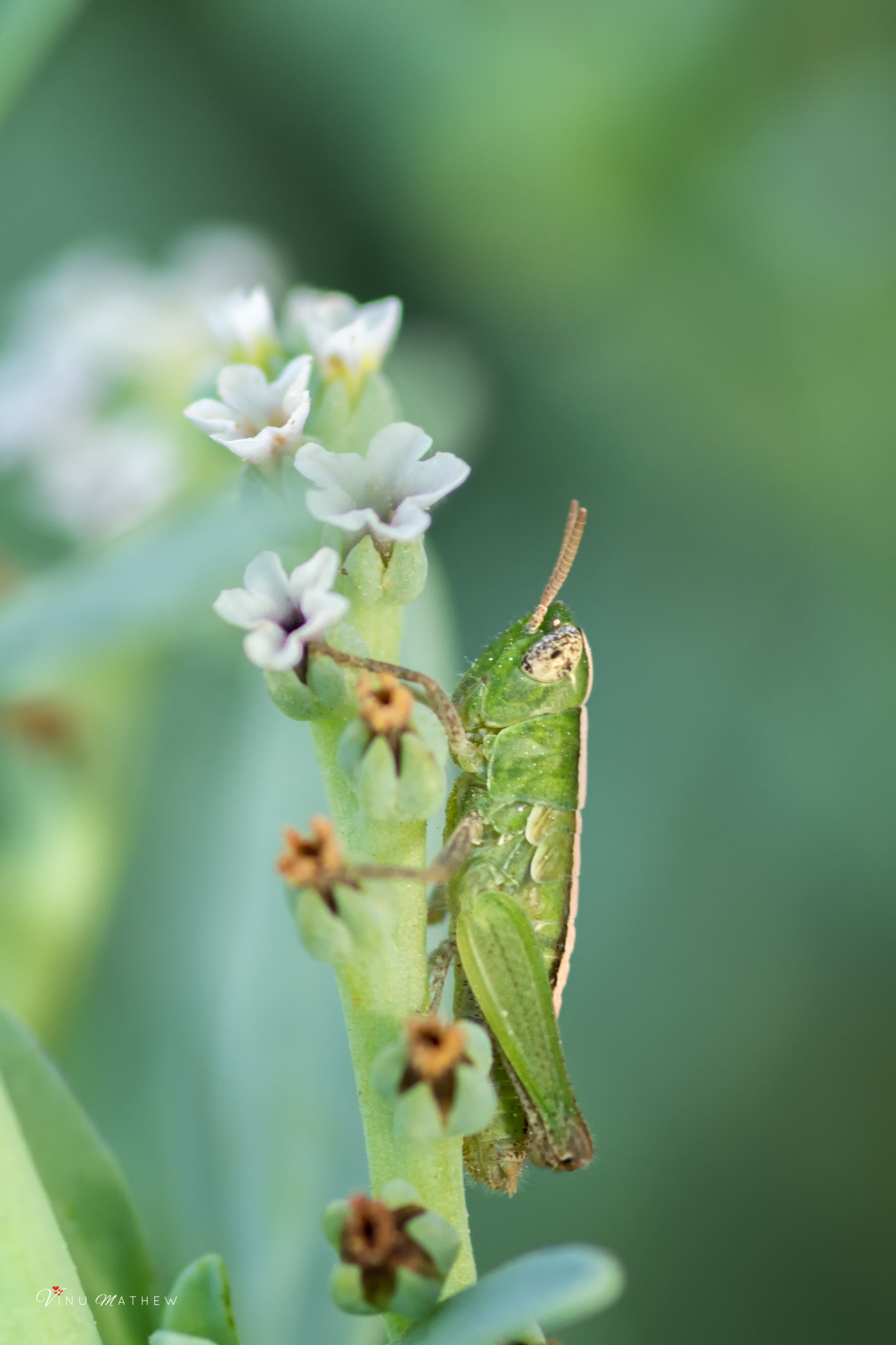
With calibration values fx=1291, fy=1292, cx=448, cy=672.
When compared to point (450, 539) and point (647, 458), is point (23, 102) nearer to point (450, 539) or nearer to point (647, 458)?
point (450, 539)

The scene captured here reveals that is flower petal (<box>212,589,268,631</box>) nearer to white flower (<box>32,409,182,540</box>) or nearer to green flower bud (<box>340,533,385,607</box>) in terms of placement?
green flower bud (<box>340,533,385,607</box>)

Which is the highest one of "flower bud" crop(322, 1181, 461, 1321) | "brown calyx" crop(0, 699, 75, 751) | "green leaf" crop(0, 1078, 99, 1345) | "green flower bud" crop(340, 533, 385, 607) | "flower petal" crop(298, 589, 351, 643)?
"green flower bud" crop(340, 533, 385, 607)

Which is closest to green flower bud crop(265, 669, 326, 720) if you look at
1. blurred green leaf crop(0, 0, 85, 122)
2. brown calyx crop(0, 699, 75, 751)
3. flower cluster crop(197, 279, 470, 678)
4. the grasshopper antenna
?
flower cluster crop(197, 279, 470, 678)

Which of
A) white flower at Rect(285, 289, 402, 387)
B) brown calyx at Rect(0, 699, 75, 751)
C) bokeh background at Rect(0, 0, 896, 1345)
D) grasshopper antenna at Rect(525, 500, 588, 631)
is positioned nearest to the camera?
white flower at Rect(285, 289, 402, 387)

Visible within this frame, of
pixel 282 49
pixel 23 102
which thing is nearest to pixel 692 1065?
pixel 282 49

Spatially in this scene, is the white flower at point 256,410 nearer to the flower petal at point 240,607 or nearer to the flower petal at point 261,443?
the flower petal at point 261,443

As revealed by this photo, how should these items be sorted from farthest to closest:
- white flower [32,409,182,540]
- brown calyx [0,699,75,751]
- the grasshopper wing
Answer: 1. white flower [32,409,182,540]
2. brown calyx [0,699,75,751]
3. the grasshopper wing
